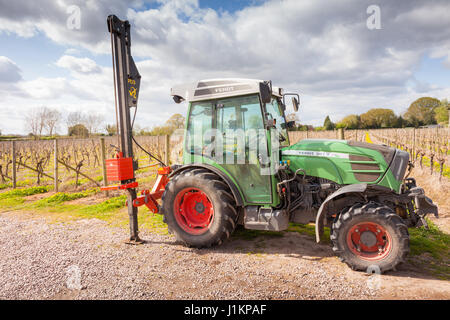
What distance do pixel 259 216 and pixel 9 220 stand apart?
6.45 metres

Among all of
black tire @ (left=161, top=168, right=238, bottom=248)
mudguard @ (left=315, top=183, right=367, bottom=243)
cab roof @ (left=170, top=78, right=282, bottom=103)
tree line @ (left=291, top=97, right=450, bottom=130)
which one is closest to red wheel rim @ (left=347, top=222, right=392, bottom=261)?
mudguard @ (left=315, top=183, right=367, bottom=243)

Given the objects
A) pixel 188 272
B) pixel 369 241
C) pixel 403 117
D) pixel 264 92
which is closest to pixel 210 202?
pixel 188 272

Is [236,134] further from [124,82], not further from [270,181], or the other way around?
[124,82]

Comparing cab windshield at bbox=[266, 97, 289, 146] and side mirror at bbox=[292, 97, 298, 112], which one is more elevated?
side mirror at bbox=[292, 97, 298, 112]

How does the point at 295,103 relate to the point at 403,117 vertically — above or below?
below

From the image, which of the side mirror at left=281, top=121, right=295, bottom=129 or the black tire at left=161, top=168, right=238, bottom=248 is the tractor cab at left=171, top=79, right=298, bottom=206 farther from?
the side mirror at left=281, top=121, right=295, bottom=129

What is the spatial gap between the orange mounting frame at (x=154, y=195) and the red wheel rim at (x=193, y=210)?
0.63 metres

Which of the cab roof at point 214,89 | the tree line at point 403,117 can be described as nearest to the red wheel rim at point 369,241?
the cab roof at point 214,89

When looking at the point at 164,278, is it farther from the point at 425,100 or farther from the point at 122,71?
the point at 425,100

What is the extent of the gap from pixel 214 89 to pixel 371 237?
311cm

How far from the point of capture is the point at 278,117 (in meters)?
4.72

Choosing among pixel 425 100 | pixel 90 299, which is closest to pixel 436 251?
pixel 90 299

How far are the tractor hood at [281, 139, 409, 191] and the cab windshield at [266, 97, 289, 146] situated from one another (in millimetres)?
464

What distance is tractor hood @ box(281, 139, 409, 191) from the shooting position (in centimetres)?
383
